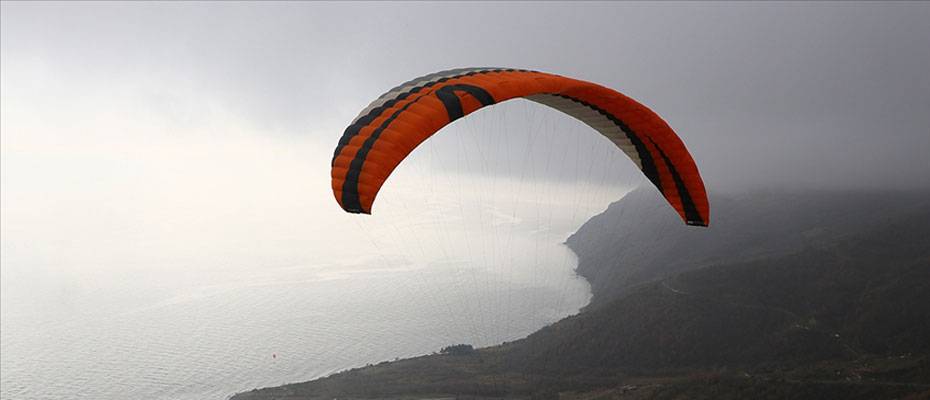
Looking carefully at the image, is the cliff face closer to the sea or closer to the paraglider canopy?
the sea

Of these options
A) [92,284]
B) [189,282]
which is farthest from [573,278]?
[92,284]

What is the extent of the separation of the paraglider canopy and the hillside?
34146 millimetres

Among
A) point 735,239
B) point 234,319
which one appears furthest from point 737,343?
point 234,319

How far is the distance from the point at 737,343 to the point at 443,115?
242 feet

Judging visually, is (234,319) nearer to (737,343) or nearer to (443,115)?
(737,343)

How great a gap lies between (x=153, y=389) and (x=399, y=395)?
1724 inches

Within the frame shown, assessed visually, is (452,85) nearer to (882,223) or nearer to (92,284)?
(882,223)

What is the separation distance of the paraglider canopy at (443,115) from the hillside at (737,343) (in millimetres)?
34146

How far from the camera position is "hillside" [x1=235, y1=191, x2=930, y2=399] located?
54.7 metres

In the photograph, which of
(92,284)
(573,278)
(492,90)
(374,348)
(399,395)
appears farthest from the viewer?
(573,278)

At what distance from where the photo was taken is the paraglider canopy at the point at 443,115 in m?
15.3

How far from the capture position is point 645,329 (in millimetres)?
81500

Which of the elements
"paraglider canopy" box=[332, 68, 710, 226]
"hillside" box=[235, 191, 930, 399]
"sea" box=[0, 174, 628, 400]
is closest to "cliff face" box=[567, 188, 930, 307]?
"sea" box=[0, 174, 628, 400]

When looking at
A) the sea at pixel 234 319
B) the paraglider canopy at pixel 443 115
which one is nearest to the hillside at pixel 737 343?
the sea at pixel 234 319
